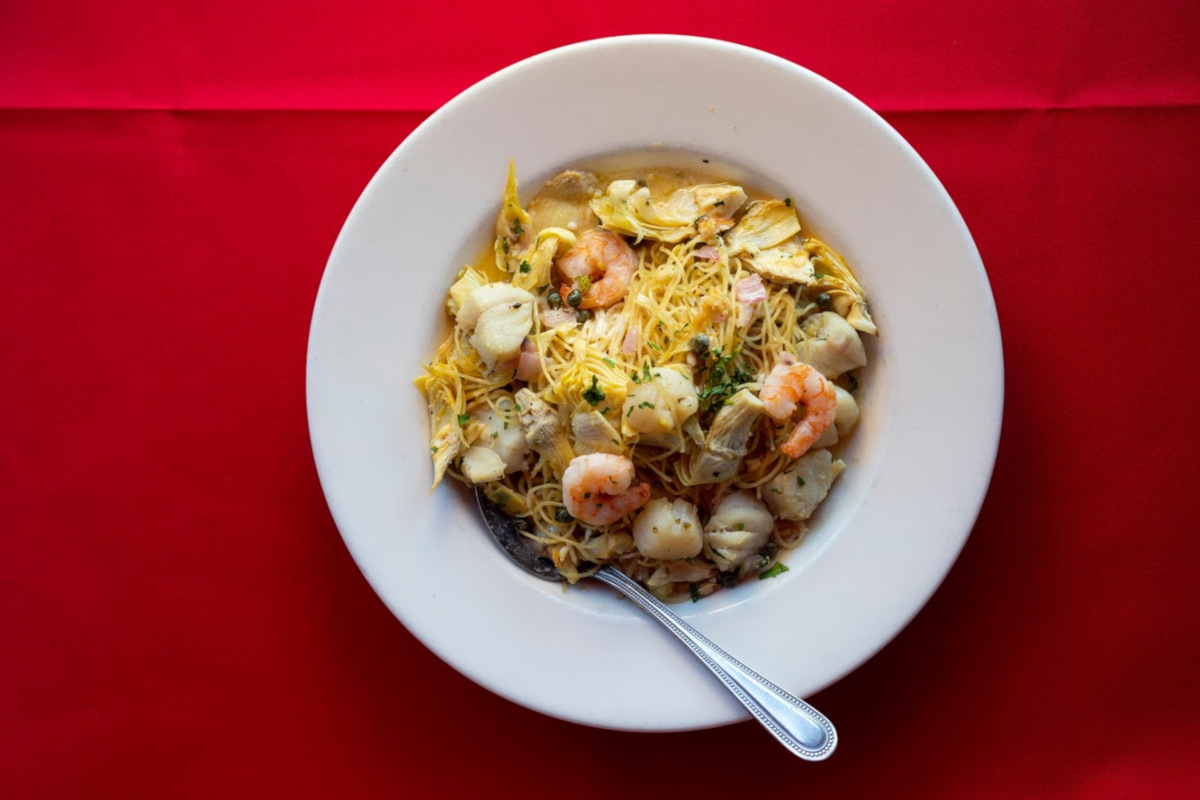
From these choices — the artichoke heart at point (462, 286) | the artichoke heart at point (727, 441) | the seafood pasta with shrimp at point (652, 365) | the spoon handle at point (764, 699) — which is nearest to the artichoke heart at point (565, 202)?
the seafood pasta with shrimp at point (652, 365)

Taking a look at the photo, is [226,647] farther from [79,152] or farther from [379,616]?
[79,152]

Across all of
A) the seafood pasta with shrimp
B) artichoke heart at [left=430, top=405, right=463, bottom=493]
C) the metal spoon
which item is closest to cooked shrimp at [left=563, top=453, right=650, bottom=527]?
the seafood pasta with shrimp

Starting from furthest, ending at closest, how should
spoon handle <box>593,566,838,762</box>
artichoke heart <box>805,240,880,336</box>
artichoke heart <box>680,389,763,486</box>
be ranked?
1. artichoke heart <box>805,240,880,336</box>
2. artichoke heart <box>680,389,763,486</box>
3. spoon handle <box>593,566,838,762</box>

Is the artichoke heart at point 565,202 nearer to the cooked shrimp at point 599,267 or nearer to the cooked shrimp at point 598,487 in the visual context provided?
the cooked shrimp at point 599,267

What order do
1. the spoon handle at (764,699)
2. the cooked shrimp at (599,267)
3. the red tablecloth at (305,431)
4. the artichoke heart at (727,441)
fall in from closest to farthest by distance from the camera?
the spoon handle at (764,699), the artichoke heart at (727,441), the cooked shrimp at (599,267), the red tablecloth at (305,431)

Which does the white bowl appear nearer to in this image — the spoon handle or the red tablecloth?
the spoon handle

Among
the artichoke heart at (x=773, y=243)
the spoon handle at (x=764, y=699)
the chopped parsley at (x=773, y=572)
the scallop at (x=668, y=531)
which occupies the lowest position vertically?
the spoon handle at (x=764, y=699)

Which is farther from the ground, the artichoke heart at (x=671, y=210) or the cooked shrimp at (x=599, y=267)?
the artichoke heart at (x=671, y=210)

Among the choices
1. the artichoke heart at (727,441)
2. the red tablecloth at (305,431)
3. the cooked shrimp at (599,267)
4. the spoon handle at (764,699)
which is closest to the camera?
the spoon handle at (764,699)
